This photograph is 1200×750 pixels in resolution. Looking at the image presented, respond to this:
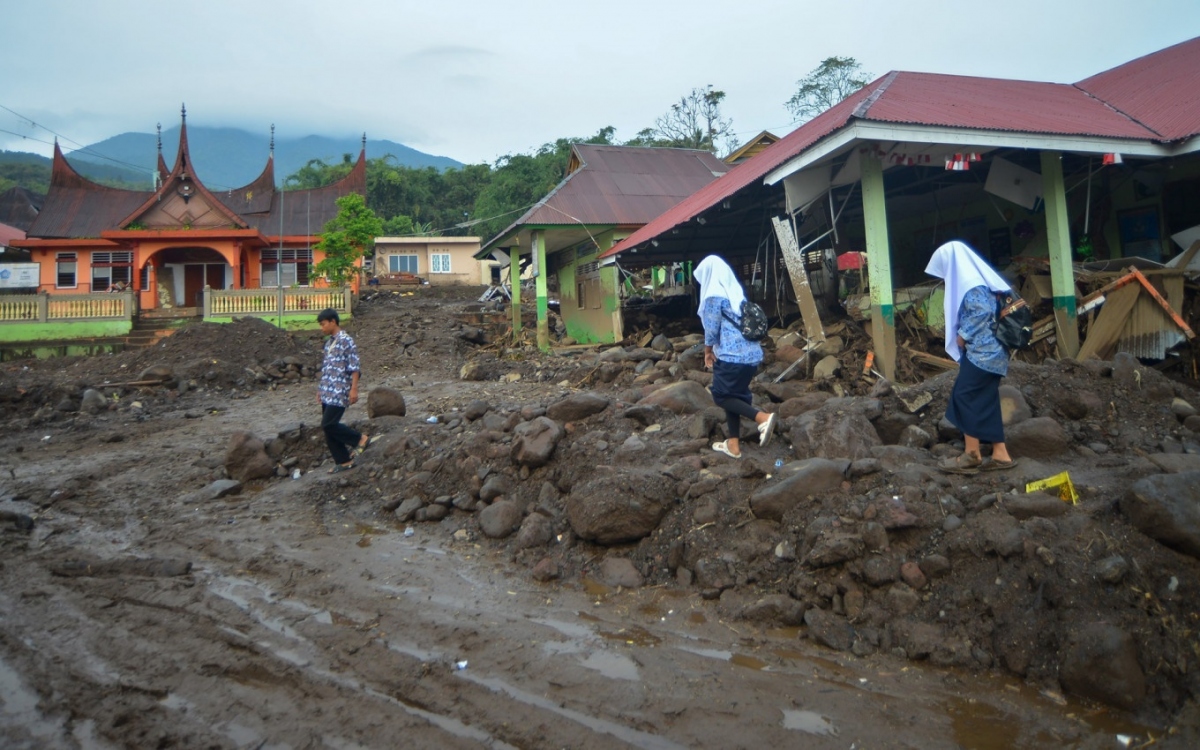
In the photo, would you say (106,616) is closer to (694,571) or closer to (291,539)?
(291,539)

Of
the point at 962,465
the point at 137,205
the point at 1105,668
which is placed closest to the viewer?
the point at 1105,668

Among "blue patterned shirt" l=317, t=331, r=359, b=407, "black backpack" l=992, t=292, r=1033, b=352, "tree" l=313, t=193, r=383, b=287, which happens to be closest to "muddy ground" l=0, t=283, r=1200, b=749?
"blue patterned shirt" l=317, t=331, r=359, b=407

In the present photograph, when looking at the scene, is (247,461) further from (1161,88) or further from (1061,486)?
(1161,88)

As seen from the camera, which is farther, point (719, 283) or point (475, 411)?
point (475, 411)

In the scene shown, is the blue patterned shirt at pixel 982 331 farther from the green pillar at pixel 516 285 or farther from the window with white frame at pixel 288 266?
the window with white frame at pixel 288 266

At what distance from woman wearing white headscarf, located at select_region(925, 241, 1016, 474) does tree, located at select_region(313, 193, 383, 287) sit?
2308 centimetres

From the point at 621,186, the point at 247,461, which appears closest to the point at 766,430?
the point at 247,461

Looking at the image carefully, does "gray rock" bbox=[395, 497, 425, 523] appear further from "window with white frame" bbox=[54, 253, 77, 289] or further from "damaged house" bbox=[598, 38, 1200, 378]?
"window with white frame" bbox=[54, 253, 77, 289]

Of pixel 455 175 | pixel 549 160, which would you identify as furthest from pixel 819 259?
pixel 455 175

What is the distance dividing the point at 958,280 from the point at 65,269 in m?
32.0

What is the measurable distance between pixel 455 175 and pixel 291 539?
45.8 metres

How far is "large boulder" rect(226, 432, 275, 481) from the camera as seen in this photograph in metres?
7.29

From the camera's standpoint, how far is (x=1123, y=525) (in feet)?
12.4

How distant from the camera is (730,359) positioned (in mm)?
5742
